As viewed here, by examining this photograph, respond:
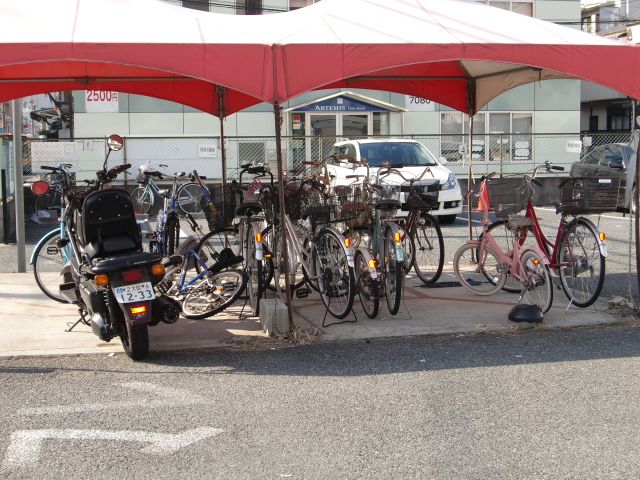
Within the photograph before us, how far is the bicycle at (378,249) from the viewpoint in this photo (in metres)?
6.24

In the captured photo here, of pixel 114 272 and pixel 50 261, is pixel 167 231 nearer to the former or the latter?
pixel 50 261

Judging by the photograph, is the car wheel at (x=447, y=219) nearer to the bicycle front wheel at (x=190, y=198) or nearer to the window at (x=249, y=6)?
the bicycle front wheel at (x=190, y=198)

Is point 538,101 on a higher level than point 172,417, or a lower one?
higher

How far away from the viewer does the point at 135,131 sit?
822 inches

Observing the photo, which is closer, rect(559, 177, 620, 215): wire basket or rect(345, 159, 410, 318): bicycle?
rect(345, 159, 410, 318): bicycle

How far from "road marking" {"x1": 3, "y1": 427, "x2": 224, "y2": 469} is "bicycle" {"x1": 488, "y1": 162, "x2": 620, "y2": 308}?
401 cm

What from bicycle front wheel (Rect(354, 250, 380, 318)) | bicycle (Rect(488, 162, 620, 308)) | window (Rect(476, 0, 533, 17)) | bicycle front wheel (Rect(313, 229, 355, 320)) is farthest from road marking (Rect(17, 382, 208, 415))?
window (Rect(476, 0, 533, 17))

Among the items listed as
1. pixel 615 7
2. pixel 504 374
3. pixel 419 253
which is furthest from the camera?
pixel 615 7

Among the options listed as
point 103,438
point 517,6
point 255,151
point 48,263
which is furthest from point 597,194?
point 517,6

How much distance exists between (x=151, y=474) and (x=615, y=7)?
4016cm

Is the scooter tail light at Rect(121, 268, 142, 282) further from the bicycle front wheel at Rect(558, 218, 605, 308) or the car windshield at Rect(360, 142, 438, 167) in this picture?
the car windshield at Rect(360, 142, 438, 167)

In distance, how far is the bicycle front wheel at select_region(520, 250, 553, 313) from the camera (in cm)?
619

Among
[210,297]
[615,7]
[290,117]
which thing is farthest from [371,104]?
[615,7]

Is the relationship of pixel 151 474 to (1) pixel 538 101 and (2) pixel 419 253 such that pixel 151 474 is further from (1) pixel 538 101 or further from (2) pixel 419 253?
(1) pixel 538 101
